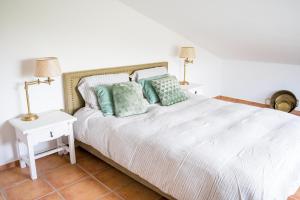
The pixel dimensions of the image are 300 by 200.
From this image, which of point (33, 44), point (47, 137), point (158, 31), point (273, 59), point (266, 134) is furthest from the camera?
point (273, 59)

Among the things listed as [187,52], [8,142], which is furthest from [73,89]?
[187,52]

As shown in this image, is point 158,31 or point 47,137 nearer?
point 47,137

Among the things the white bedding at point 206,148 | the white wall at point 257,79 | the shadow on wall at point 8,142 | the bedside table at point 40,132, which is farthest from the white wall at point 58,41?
the white wall at point 257,79

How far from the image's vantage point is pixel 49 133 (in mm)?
2404

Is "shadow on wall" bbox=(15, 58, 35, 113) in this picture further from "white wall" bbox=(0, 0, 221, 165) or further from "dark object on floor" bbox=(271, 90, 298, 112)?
"dark object on floor" bbox=(271, 90, 298, 112)

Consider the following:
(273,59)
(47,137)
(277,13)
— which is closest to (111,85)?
(47,137)

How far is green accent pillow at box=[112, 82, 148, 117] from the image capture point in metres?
2.63

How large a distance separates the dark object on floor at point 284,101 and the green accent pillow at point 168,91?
2021 millimetres

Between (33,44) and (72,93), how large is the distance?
26.1 inches

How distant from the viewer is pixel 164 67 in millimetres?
3783

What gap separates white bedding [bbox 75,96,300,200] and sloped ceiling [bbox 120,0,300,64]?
1.04 m

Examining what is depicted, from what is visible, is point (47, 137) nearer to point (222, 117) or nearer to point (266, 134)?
point (222, 117)

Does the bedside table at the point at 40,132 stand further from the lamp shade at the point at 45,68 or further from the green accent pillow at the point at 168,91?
the green accent pillow at the point at 168,91

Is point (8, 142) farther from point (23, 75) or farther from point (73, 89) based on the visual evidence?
point (73, 89)
